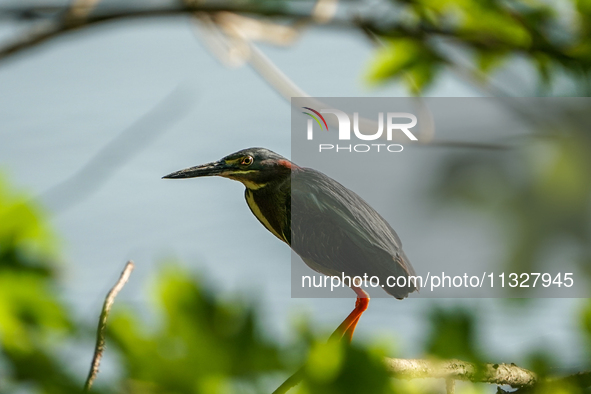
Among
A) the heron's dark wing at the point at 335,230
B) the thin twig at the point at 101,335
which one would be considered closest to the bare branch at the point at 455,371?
the heron's dark wing at the point at 335,230

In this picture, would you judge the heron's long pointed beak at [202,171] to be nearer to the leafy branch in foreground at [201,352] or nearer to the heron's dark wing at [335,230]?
the heron's dark wing at [335,230]

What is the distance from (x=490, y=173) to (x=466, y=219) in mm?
78

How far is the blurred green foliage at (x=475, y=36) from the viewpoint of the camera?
1.36 meters

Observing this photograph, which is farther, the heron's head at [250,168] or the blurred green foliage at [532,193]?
the heron's head at [250,168]

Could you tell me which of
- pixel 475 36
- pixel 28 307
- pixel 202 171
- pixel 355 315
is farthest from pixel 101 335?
pixel 475 36

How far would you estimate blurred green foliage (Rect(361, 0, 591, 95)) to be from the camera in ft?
4.45

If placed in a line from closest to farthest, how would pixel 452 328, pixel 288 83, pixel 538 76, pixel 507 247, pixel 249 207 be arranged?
pixel 507 247 → pixel 452 328 → pixel 249 207 → pixel 538 76 → pixel 288 83

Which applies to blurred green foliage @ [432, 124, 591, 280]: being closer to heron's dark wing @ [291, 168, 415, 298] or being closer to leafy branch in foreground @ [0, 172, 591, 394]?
leafy branch in foreground @ [0, 172, 591, 394]

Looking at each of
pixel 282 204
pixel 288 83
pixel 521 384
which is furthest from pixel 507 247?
pixel 288 83

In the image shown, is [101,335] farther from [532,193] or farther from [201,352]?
[532,193]

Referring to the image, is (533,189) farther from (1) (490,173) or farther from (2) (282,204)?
(2) (282,204)

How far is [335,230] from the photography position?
3.81 ft

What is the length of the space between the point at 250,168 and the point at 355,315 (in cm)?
36

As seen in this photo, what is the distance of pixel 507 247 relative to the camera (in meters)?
0.61
